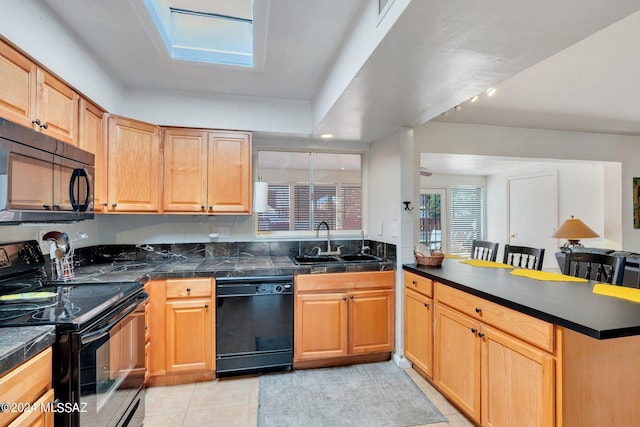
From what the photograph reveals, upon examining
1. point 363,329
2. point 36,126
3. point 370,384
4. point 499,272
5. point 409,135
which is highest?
point 409,135

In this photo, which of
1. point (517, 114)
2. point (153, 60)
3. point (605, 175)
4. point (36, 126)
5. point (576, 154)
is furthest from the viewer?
point (605, 175)

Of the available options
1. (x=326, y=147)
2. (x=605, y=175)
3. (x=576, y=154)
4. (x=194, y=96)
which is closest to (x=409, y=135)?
(x=326, y=147)

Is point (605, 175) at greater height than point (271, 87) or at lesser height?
lesser

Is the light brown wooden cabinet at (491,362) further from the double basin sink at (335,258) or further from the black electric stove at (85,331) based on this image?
the black electric stove at (85,331)

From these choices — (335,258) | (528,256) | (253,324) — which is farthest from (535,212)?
(253,324)

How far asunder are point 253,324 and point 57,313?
1388 mm

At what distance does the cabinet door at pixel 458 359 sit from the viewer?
1824mm

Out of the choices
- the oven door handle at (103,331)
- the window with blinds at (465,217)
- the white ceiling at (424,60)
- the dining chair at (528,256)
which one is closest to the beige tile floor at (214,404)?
the oven door handle at (103,331)

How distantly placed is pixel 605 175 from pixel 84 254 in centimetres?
611

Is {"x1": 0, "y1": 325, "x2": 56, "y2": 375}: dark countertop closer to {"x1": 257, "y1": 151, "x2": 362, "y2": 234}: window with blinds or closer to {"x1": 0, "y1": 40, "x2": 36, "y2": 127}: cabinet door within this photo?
{"x1": 0, "y1": 40, "x2": 36, "y2": 127}: cabinet door

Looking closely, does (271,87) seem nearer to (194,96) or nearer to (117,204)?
(194,96)

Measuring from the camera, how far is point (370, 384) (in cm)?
242

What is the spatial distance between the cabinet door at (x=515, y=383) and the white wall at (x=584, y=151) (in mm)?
2102

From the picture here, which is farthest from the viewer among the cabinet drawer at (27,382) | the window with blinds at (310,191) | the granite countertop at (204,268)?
the window with blinds at (310,191)
